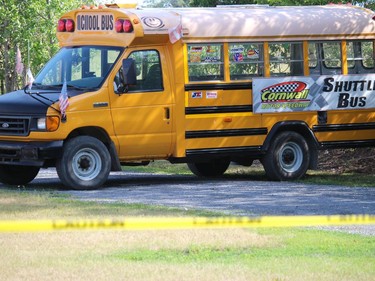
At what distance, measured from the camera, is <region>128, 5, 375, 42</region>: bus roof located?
56.9ft

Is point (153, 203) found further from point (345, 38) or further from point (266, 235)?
point (345, 38)

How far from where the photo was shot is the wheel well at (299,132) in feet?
60.2

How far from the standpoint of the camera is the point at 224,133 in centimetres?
1786

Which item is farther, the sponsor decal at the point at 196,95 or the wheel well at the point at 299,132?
the wheel well at the point at 299,132

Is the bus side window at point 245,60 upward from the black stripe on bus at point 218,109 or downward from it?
upward

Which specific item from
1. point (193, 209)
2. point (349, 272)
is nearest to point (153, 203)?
point (193, 209)

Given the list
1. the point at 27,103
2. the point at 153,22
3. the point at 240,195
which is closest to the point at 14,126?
the point at 27,103

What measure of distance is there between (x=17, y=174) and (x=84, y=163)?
1.52 m

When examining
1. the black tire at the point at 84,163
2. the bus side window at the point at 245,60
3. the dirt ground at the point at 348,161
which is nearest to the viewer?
the black tire at the point at 84,163

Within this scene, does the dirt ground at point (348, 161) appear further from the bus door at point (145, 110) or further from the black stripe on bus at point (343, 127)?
the bus door at point (145, 110)

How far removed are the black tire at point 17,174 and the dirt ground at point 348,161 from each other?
651 cm

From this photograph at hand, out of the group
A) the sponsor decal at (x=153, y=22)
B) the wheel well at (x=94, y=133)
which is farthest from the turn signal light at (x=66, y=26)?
the wheel well at (x=94, y=133)

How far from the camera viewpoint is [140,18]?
55.6ft

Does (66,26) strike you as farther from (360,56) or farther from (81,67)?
(360,56)
